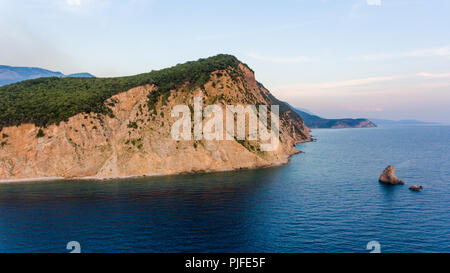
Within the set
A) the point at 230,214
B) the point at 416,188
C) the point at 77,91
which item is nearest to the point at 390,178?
the point at 416,188

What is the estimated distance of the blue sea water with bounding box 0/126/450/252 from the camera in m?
31.0

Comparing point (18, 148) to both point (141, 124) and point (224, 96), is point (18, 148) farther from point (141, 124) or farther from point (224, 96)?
point (224, 96)

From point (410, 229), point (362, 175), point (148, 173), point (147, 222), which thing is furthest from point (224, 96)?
point (410, 229)

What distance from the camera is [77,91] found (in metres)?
92.8

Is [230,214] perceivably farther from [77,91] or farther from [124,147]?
[77,91]

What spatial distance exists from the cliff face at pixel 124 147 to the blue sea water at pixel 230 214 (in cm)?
798

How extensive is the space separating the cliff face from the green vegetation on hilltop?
2057 millimetres

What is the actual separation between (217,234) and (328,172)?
50331mm

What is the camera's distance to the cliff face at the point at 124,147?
244ft

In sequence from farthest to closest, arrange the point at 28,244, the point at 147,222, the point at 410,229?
the point at 147,222
the point at 410,229
the point at 28,244

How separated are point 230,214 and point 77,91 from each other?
77.9 metres

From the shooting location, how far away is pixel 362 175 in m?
69.2

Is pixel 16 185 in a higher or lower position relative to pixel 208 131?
lower
